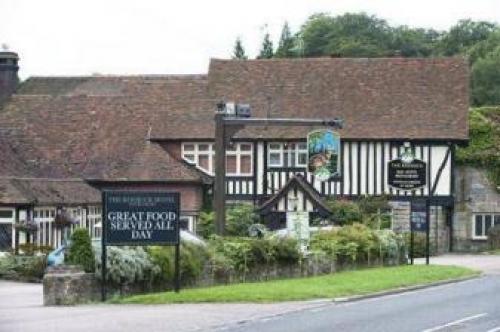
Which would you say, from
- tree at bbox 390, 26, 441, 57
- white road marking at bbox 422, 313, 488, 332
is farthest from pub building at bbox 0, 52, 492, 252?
tree at bbox 390, 26, 441, 57

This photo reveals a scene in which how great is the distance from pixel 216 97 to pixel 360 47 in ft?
171

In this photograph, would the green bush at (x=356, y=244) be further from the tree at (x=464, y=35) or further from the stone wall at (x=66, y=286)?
the tree at (x=464, y=35)

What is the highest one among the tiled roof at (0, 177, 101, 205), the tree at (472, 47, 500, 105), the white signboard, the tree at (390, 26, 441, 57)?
the tree at (390, 26, 441, 57)

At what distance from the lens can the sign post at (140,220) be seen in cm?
2500

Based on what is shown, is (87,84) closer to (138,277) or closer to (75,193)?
(75,193)

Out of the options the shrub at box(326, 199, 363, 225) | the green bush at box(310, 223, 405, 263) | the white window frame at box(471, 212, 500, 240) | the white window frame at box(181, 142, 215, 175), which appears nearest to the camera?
the green bush at box(310, 223, 405, 263)

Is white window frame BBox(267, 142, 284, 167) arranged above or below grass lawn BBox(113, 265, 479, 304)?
above

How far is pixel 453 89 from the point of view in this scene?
59312mm

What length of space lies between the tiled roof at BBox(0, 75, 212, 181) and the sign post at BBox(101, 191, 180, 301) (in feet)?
95.0

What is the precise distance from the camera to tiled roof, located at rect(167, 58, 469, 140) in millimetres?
57438

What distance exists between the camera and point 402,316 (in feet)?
72.0

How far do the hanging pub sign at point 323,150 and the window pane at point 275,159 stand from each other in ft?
8.80

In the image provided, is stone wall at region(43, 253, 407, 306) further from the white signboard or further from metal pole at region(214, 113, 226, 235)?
metal pole at region(214, 113, 226, 235)

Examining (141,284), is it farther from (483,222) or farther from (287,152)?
(483,222)
